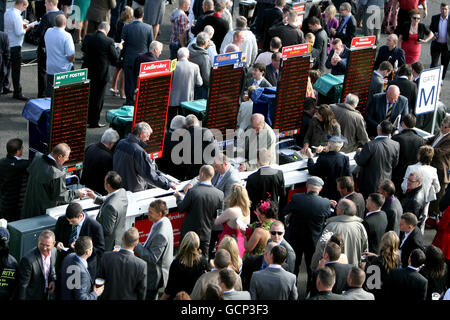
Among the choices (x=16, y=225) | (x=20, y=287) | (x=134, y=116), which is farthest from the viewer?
(x=134, y=116)

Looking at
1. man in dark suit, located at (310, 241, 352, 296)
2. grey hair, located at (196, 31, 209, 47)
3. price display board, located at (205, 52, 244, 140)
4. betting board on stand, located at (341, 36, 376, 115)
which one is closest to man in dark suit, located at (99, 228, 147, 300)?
man in dark suit, located at (310, 241, 352, 296)

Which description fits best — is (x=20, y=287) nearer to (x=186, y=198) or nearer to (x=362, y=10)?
(x=186, y=198)

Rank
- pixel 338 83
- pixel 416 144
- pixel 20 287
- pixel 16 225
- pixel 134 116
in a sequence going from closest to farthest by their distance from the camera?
pixel 20 287 → pixel 16 225 → pixel 134 116 → pixel 416 144 → pixel 338 83

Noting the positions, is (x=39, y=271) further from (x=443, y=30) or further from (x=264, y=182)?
(x=443, y=30)

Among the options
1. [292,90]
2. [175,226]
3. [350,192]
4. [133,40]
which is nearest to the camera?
[350,192]

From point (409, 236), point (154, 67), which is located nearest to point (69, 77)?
point (154, 67)

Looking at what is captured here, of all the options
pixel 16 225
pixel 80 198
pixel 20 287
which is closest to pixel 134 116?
pixel 80 198

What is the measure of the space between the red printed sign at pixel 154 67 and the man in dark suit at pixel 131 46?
3.90 metres

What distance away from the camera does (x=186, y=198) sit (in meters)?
10.4

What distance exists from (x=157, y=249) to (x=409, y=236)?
294 centimetres

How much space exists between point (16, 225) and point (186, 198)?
1.98m

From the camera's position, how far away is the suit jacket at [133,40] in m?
15.6

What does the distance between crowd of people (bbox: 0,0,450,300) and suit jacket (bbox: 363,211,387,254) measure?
0.02m

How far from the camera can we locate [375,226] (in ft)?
33.9
